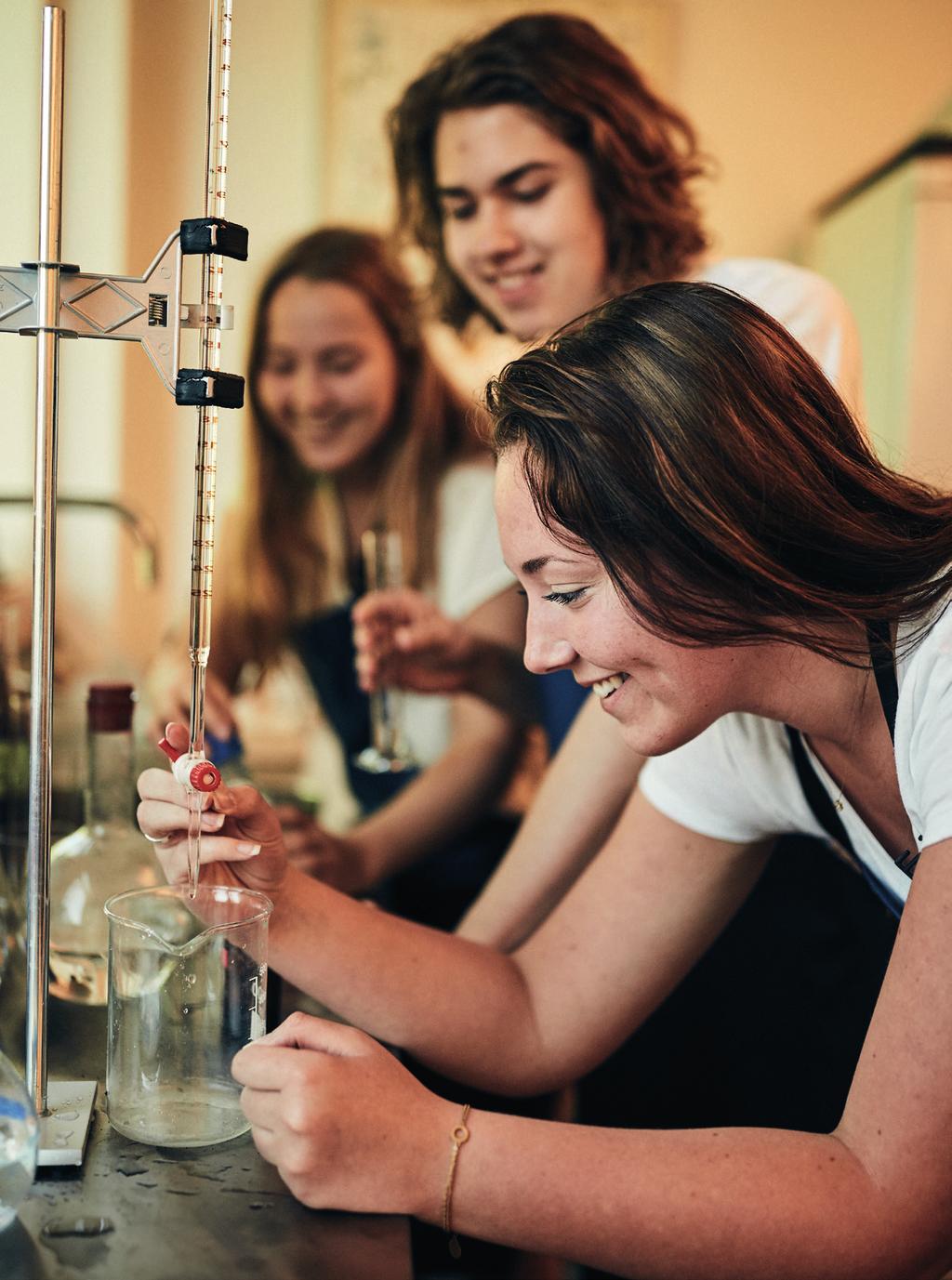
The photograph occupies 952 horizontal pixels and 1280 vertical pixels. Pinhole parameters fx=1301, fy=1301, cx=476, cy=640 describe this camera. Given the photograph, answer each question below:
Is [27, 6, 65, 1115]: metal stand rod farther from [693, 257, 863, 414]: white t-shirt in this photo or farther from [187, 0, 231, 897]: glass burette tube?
[693, 257, 863, 414]: white t-shirt

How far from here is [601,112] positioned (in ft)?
5.73

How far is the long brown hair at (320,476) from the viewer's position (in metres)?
2.27

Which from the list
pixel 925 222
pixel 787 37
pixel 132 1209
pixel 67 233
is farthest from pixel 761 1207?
pixel 787 37

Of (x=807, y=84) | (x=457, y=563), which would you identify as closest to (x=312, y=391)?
(x=457, y=563)

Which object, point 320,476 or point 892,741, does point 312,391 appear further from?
point 892,741

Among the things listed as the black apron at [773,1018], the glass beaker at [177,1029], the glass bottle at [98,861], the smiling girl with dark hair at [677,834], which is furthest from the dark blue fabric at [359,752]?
the glass beaker at [177,1029]

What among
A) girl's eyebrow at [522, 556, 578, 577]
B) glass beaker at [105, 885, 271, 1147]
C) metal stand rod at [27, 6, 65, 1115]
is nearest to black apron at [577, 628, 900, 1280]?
girl's eyebrow at [522, 556, 578, 577]

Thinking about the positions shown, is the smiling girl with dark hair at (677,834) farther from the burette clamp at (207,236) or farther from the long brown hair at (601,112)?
the long brown hair at (601,112)

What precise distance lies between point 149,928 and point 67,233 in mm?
2744

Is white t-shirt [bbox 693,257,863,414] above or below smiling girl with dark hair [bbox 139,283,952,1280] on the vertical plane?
above

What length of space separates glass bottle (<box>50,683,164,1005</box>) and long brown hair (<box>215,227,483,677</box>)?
120 centimetres

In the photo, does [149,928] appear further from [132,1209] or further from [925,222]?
[925,222]

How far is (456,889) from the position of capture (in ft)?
5.95

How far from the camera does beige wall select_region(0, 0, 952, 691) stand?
11.3 ft
